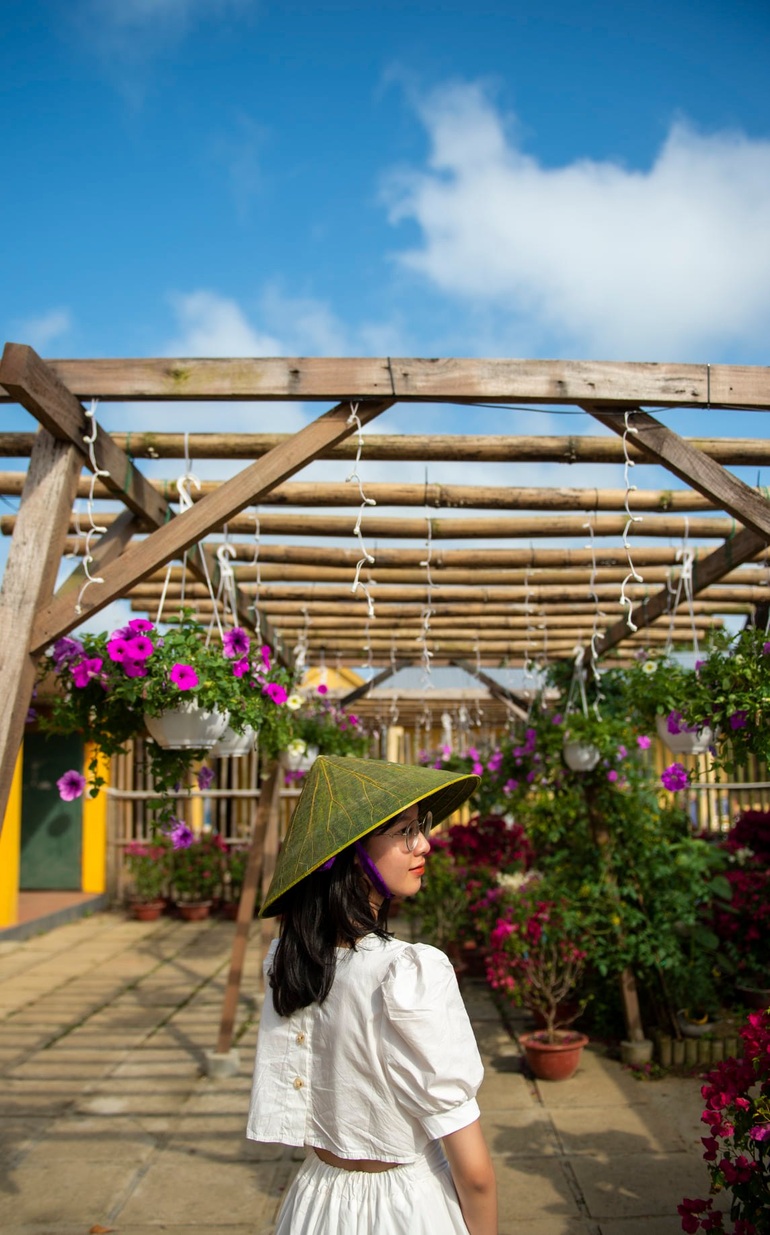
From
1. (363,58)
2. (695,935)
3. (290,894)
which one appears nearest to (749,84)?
(363,58)

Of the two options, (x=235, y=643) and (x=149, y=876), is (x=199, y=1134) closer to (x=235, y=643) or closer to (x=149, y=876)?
(x=235, y=643)

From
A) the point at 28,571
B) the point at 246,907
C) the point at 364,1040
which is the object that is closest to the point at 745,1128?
the point at 364,1040

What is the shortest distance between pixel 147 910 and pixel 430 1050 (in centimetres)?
921

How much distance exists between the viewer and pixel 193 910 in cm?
992

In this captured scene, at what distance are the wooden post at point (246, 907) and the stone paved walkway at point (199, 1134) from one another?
264 mm

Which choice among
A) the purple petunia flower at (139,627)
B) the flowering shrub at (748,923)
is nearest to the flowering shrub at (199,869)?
the flowering shrub at (748,923)

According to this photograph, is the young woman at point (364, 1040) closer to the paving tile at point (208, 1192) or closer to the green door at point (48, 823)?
the paving tile at point (208, 1192)

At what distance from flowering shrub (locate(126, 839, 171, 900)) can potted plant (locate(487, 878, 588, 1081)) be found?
5.63m

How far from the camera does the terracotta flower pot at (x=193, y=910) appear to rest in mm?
9914

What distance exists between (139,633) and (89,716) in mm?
395

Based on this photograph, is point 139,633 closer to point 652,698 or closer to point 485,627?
point 652,698

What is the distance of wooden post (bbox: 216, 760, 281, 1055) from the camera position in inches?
195

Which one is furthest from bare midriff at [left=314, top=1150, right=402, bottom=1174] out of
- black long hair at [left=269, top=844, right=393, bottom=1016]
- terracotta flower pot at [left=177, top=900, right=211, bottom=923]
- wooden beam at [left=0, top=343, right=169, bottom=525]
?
terracotta flower pot at [left=177, top=900, right=211, bottom=923]

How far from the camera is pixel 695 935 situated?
5.21 metres
